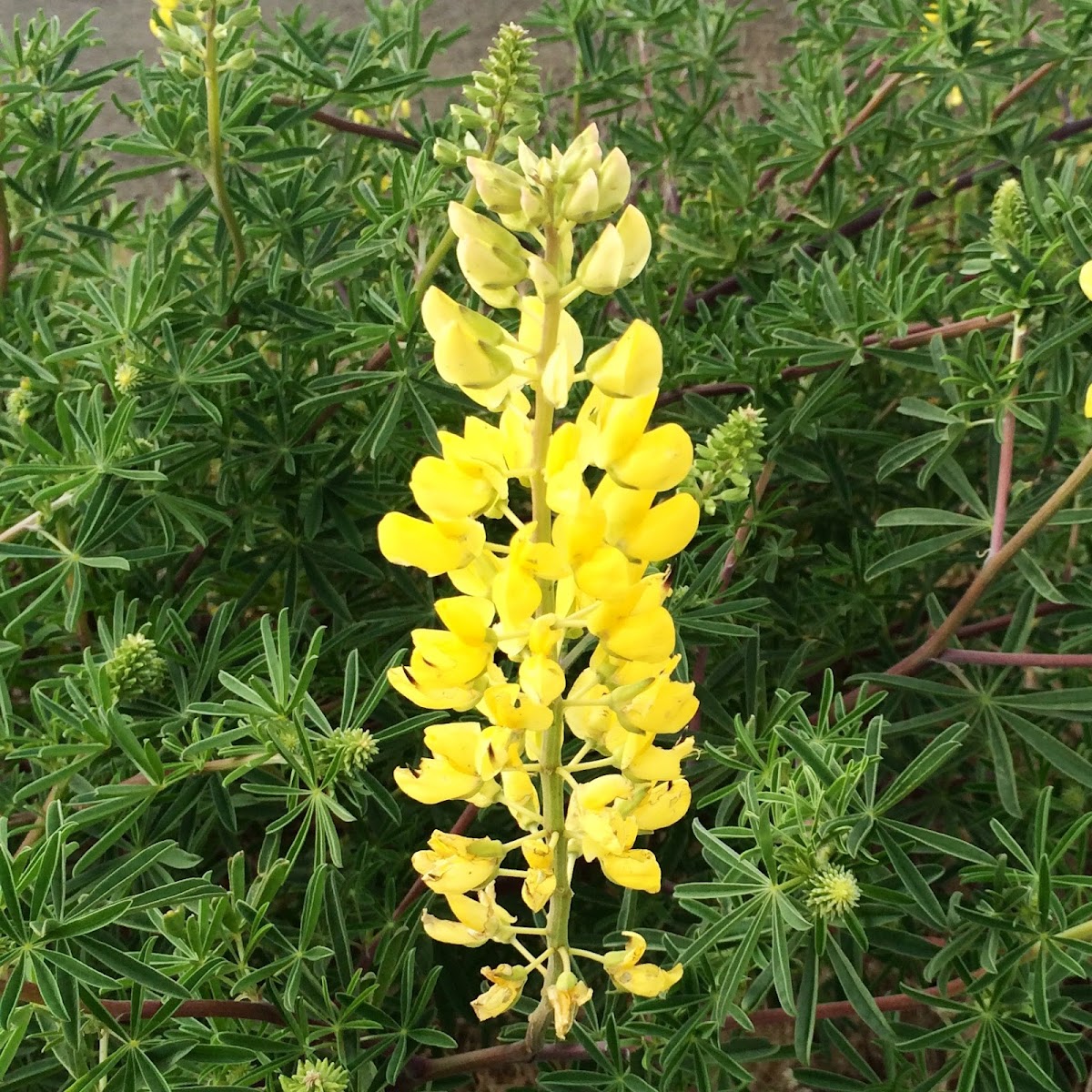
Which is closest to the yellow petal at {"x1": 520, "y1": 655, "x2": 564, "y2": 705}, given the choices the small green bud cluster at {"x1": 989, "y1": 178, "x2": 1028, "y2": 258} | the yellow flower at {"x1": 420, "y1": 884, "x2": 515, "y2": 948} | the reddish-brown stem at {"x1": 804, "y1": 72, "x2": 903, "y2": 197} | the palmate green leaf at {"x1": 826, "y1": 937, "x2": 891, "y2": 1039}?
the yellow flower at {"x1": 420, "y1": 884, "x2": 515, "y2": 948}

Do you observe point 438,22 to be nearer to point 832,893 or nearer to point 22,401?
point 22,401

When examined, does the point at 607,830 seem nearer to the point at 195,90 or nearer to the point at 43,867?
the point at 43,867

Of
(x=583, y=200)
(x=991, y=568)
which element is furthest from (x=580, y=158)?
(x=991, y=568)

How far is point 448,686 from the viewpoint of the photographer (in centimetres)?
64

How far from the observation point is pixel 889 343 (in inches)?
49.3

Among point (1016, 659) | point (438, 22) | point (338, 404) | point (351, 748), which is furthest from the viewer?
point (438, 22)

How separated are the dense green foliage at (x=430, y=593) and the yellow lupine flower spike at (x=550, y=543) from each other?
24 centimetres

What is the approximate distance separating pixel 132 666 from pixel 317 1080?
1.49 feet

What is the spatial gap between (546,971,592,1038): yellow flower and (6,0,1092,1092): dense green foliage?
0.19m

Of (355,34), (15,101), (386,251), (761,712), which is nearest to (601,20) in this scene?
(355,34)

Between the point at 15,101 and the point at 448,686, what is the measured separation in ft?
4.20

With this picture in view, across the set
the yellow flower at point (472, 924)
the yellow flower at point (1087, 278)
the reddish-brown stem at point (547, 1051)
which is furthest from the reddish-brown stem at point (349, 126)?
the reddish-brown stem at point (547, 1051)

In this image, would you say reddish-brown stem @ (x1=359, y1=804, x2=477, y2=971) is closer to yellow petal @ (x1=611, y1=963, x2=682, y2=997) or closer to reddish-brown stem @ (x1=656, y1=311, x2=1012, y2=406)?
yellow petal @ (x1=611, y1=963, x2=682, y2=997)

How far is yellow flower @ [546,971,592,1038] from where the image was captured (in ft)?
2.37
